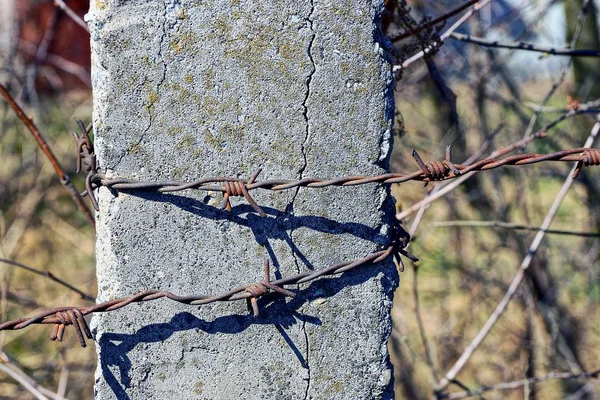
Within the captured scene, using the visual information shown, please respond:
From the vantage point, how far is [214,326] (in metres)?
1.63

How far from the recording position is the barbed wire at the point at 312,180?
1556 millimetres

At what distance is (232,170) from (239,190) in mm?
83

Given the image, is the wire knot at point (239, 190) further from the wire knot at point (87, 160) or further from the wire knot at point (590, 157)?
the wire knot at point (590, 157)

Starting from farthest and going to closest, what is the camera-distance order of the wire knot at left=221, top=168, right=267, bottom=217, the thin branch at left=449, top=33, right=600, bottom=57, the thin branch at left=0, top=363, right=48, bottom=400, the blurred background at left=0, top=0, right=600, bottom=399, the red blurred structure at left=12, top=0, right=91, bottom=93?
the red blurred structure at left=12, top=0, right=91, bottom=93, the blurred background at left=0, top=0, right=600, bottom=399, the thin branch at left=449, top=33, right=600, bottom=57, the thin branch at left=0, top=363, right=48, bottom=400, the wire knot at left=221, top=168, right=267, bottom=217

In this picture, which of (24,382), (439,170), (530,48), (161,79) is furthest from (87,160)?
(530,48)

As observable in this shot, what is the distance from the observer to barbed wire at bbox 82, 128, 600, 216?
1556 millimetres

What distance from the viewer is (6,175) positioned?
20.2 feet

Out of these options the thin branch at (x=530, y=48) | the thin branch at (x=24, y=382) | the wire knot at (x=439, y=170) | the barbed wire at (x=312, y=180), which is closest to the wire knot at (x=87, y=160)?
the barbed wire at (x=312, y=180)

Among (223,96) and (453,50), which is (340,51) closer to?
(223,96)

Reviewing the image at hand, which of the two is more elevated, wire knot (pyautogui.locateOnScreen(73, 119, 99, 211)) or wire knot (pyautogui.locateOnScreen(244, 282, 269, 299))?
wire knot (pyautogui.locateOnScreen(73, 119, 99, 211))

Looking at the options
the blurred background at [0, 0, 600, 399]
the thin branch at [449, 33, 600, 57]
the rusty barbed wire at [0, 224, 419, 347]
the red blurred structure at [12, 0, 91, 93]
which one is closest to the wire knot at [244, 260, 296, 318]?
the rusty barbed wire at [0, 224, 419, 347]

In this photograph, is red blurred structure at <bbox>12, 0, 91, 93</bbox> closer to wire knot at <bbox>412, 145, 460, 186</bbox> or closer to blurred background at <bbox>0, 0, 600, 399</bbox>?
blurred background at <bbox>0, 0, 600, 399</bbox>

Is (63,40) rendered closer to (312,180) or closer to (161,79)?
(161,79)

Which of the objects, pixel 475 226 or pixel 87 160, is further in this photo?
pixel 475 226
